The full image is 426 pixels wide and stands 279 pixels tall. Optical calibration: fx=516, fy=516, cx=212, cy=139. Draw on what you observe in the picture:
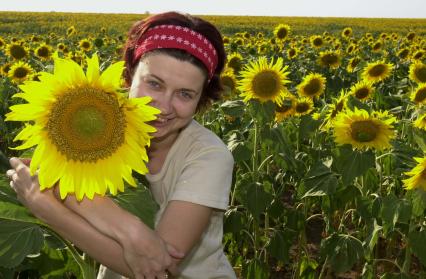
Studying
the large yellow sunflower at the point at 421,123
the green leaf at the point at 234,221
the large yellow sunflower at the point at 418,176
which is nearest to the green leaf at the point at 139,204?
the large yellow sunflower at the point at 418,176

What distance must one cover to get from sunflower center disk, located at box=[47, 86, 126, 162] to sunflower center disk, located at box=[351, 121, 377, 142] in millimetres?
2067

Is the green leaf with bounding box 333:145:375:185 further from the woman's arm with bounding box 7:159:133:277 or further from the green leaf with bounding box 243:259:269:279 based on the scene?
the woman's arm with bounding box 7:159:133:277

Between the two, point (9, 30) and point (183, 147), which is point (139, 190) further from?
point (9, 30)

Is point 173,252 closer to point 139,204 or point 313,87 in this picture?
point 139,204

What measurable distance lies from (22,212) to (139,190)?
1.07ft

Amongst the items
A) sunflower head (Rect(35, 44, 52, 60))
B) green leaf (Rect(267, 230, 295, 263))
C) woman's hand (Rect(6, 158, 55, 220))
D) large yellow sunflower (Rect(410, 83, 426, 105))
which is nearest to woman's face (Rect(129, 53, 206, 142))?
woman's hand (Rect(6, 158, 55, 220))

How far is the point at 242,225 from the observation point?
140 inches

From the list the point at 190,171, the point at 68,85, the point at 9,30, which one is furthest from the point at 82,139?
the point at 9,30

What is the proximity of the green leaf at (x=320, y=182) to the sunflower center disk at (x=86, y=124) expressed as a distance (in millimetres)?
1861

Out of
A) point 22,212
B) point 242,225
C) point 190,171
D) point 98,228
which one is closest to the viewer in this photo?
point 98,228

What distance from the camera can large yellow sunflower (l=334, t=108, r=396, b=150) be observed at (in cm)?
310

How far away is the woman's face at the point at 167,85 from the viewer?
5.43 ft

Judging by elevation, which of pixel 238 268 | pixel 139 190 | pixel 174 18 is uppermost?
pixel 174 18

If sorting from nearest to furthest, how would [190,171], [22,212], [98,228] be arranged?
[98,228] → [22,212] → [190,171]
